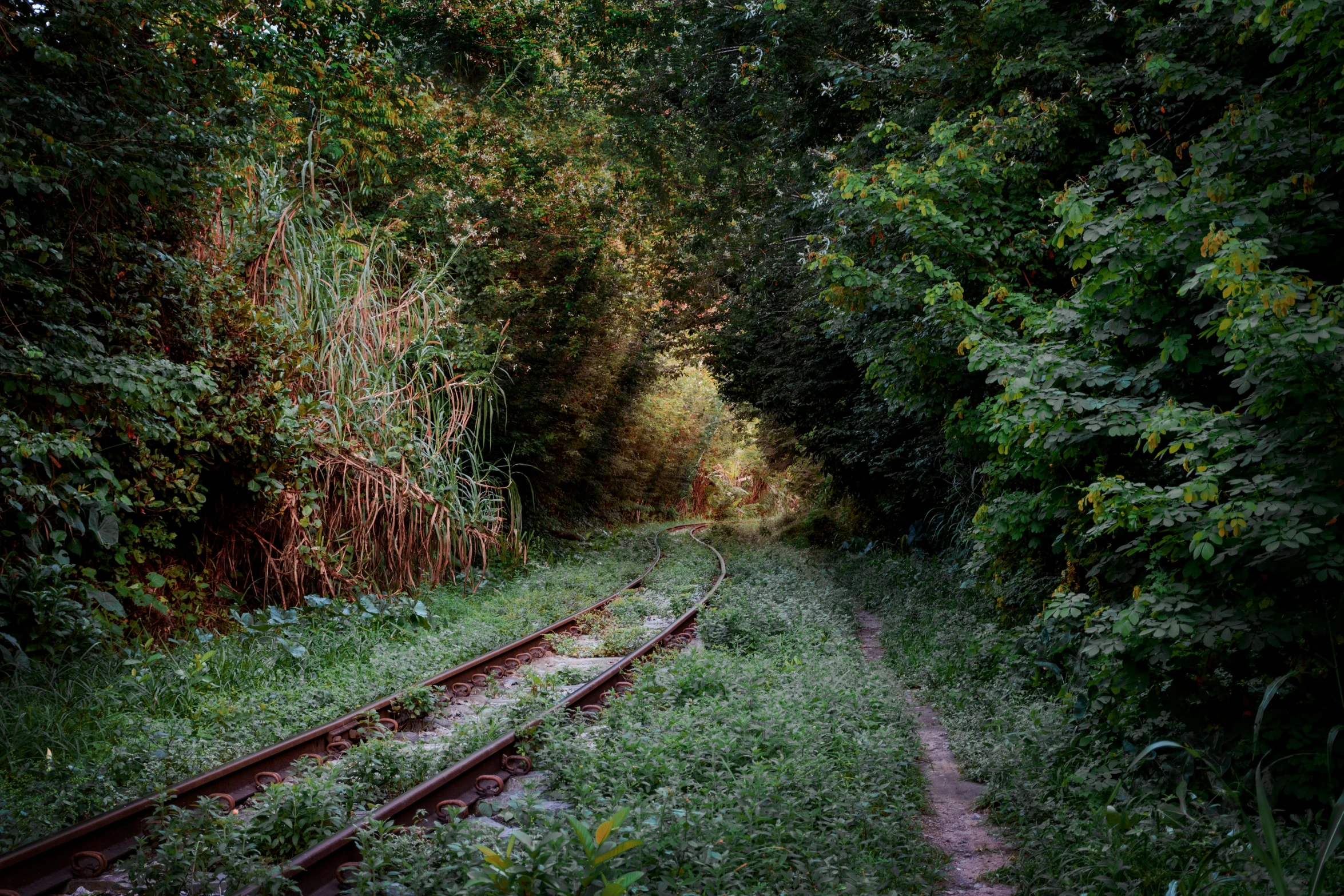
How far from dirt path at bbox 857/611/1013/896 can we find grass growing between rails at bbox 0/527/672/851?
4.23 m

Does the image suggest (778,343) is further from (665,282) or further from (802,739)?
(802,739)

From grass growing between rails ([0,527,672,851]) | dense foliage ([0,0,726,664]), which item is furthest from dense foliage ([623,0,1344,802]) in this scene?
dense foliage ([0,0,726,664])

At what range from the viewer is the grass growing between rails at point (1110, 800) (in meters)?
3.66

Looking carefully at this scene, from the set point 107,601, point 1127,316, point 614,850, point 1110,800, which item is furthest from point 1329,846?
point 107,601

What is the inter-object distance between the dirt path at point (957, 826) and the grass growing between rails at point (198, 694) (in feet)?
13.9

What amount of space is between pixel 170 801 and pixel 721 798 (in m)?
2.92

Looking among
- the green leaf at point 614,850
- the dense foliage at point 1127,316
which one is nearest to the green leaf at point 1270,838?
the dense foliage at point 1127,316

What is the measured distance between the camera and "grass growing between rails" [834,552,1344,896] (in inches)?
144

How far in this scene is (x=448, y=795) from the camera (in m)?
4.69

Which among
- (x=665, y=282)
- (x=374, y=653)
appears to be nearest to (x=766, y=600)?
(x=374, y=653)

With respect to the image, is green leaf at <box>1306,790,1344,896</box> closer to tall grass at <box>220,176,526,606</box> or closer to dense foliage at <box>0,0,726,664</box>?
dense foliage at <box>0,0,726,664</box>

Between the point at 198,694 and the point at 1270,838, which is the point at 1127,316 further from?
the point at 198,694

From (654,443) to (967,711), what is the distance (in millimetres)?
25596

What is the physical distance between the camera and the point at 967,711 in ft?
22.9
